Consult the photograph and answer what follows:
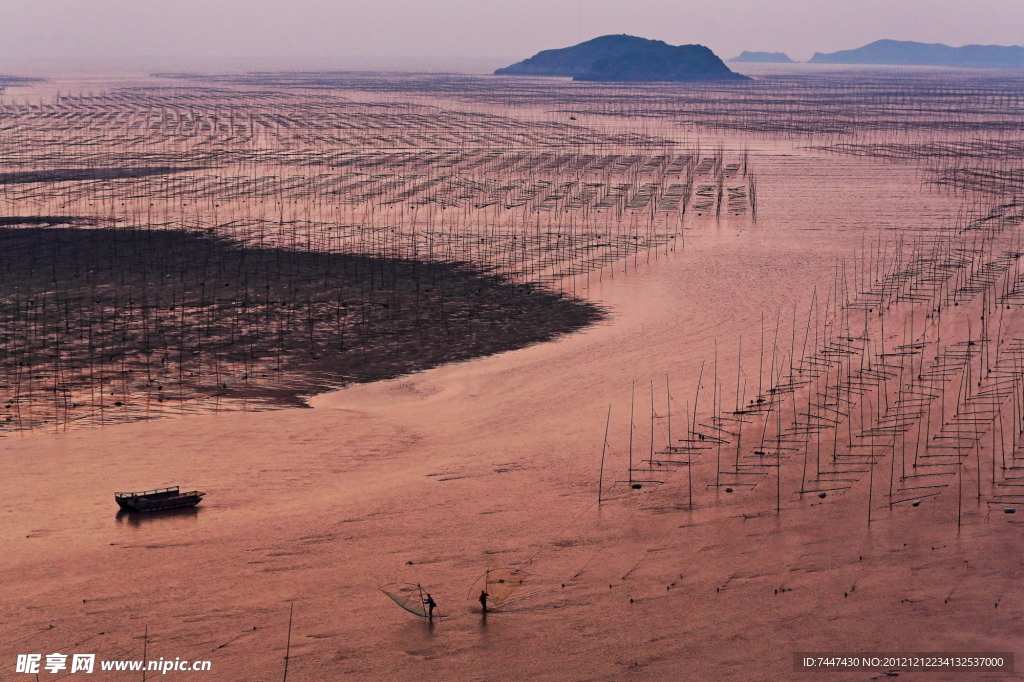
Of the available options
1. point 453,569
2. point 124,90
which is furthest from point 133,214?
point 124,90

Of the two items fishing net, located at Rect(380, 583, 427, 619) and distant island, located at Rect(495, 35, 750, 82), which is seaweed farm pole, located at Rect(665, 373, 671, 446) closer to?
fishing net, located at Rect(380, 583, 427, 619)

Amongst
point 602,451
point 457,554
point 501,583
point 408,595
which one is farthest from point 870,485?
point 408,595

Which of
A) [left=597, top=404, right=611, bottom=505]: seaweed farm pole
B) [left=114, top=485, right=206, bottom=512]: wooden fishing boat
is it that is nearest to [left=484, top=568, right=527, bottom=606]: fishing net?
[left=597, top=404, right=611, bottom=505]: seaweed farm pole

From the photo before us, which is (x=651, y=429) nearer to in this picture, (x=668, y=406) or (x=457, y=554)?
(x=668, y=406)

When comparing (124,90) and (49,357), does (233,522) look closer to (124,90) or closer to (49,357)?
(49,357)

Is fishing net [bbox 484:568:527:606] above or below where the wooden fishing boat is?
below

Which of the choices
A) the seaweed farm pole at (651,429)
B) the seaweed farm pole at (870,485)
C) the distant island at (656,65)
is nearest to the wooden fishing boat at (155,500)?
the seaweed farm pole at (651,429)

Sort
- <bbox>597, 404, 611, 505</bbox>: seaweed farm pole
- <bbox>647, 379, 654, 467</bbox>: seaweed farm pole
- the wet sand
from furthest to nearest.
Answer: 1. <bbox>647, 379, 654, 467</bbox>: seaweed farm pole
2. <bbox>597, 404, 611, 505</bbox>: seaweed farm pole
3. the wet sand
